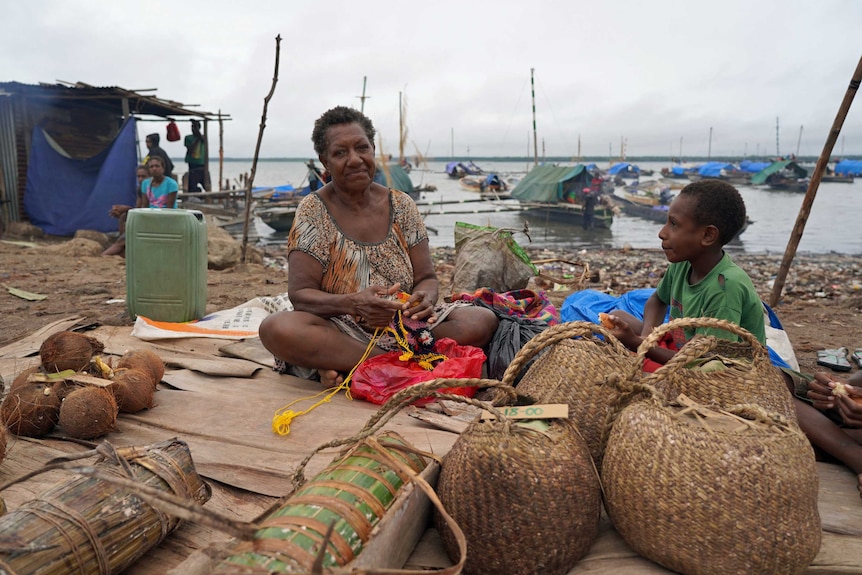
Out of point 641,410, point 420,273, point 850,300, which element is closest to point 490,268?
point 420,273

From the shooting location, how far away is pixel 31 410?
222 cm

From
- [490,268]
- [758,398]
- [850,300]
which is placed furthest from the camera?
[850,300]

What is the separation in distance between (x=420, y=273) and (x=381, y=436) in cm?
172

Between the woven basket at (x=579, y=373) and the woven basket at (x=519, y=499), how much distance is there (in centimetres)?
28

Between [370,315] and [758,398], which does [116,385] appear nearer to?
[370,315]

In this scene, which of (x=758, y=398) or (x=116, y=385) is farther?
(x=116, y=385)

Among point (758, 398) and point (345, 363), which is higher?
point (758, 398)

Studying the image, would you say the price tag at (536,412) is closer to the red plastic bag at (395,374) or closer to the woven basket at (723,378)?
the woven basket at (723,378)

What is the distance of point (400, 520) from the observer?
1417mm

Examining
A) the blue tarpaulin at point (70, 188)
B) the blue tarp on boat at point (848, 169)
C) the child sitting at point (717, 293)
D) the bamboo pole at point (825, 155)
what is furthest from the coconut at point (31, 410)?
the blue tarp on boat at point (848, 169)

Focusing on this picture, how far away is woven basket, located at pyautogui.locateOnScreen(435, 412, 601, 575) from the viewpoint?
140 centimetres

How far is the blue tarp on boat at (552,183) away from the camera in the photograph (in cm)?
2027

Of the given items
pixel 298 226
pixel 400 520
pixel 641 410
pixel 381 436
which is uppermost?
pixel 298 226

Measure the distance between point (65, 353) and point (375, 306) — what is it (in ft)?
4.32
